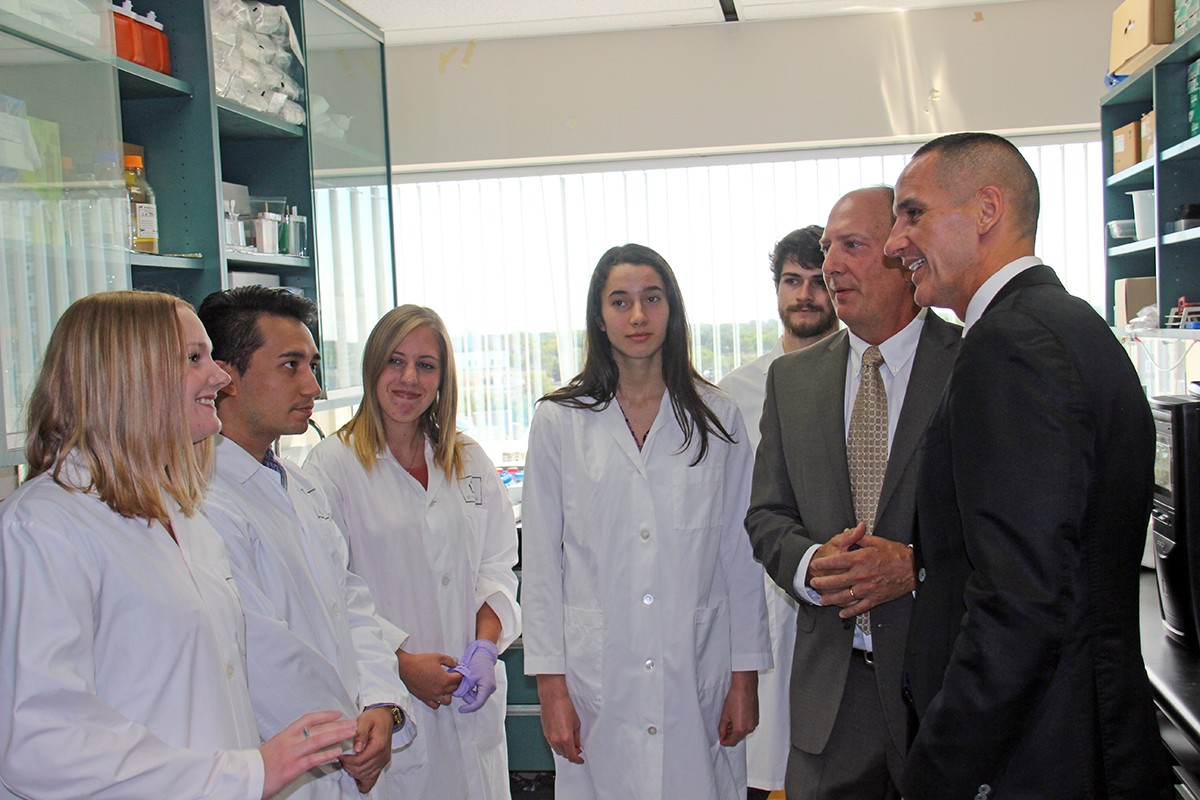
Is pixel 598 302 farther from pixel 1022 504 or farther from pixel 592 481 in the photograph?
pixel 1022 504

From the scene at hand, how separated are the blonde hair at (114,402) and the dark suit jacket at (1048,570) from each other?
1.04 m

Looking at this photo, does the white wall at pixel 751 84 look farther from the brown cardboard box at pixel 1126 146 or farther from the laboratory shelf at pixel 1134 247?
the laboratory shelf at pixel 1134 247

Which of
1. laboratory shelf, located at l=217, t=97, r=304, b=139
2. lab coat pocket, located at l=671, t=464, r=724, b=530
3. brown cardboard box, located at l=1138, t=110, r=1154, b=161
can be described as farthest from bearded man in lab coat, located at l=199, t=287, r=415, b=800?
brown cardboard box, located at l=1138, t=110, r=1154, b=161

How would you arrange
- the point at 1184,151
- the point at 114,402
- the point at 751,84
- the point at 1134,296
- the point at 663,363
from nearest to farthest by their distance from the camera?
the point at 114,402 < the point at 663,363 < the point at 1184,151 < the point at 1134,296 < the point at 751,84

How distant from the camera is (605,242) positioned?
4.45 meters

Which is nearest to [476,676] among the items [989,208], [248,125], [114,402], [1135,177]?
[114,402]

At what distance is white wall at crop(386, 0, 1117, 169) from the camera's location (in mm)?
3922

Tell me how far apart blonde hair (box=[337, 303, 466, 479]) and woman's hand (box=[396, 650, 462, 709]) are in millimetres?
439

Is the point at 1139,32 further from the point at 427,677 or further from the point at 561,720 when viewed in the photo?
the point at 427,677

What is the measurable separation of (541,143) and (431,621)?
2672mm

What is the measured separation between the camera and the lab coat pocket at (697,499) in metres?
1.90

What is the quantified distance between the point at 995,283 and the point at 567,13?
3.06m

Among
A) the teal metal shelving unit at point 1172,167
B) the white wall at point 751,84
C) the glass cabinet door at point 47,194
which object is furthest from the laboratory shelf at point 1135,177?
the glass cabinet door at point 47,194

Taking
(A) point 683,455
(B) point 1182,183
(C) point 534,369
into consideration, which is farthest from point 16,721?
(C) point 534,369
